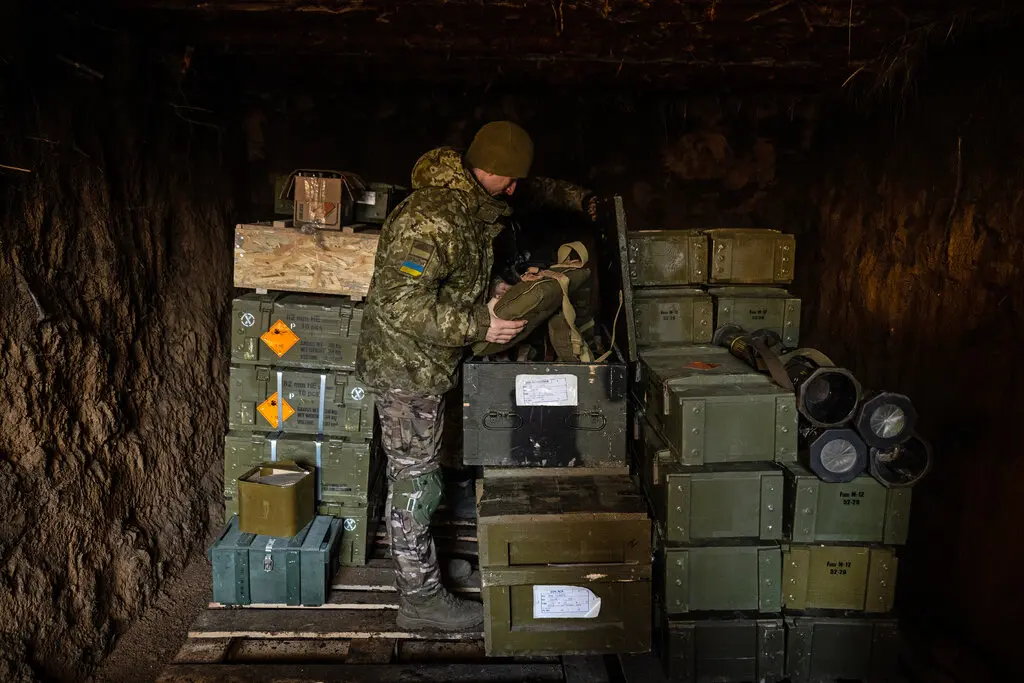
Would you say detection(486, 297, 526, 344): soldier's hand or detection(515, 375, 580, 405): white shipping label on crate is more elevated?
detection(486, 297, 526, 344): soldier's hand

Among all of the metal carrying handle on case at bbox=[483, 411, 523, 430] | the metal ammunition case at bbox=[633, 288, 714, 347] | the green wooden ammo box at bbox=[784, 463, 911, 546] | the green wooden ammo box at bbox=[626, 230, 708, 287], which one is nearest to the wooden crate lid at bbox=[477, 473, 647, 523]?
the metal carrying handle on case at bbox=[483, 411, 523, 430]

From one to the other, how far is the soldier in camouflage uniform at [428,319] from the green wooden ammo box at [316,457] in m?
0.54

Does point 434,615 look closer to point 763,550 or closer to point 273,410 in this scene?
point 273,410

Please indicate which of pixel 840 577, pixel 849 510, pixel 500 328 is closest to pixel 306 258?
pixel 500 328

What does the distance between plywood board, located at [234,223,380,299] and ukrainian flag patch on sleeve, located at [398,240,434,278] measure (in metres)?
0.94

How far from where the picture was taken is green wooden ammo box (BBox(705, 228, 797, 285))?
12.7ft

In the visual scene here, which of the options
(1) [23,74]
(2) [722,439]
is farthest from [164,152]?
(2) [722,439]

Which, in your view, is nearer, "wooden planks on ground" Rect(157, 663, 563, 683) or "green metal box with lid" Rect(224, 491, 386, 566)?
"wooden planks on ground" Rect(157, 663, 563, 683)

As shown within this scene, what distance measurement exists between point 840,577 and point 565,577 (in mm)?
1220

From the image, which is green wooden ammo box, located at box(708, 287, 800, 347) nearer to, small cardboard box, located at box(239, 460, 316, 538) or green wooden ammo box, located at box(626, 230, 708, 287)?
green wooden ammo box, located at box(626, 230, 708, 287)

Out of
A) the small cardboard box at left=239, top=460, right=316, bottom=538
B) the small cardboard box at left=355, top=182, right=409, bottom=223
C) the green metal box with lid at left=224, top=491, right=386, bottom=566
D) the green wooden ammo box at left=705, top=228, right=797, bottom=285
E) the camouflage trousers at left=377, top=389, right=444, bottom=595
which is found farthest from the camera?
the small cardboard box at left=355, top=182, right=409, bottom=223

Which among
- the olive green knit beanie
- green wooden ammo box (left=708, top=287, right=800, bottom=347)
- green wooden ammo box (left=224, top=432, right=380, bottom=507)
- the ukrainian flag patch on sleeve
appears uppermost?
the olive green knit beanie

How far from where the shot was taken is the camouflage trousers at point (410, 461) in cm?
334

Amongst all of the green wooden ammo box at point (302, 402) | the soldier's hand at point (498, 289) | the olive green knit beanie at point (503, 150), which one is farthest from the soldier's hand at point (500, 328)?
the green wooden ammo box at point (302, 402)
